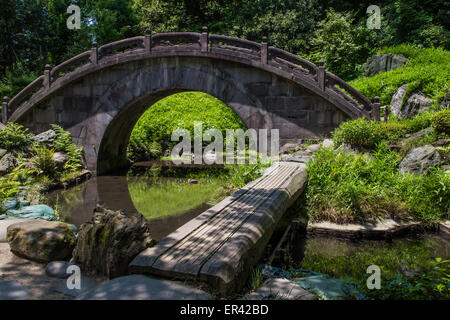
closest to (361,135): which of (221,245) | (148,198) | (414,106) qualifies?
(414,106)

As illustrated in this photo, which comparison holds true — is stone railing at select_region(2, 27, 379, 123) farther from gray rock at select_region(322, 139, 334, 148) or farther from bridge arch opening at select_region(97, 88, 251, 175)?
bridge arch opening at select_region(97, 88, 251, 175)

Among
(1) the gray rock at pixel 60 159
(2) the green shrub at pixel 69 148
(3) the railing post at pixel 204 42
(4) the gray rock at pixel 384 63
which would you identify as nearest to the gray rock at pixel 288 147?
(3) the railing post at pixel 204 42

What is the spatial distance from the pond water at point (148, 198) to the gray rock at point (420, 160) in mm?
4251

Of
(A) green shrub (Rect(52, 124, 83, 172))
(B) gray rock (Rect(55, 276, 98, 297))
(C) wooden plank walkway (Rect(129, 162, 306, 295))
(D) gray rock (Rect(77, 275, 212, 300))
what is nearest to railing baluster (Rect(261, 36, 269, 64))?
(C) wooden plank walkway (Rect(129, 162, 306, 295))

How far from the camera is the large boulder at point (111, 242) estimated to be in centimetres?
354

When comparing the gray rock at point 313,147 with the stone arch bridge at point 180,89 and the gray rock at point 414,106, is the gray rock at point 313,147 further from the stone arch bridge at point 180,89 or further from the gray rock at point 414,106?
the gray rock at point 414,106

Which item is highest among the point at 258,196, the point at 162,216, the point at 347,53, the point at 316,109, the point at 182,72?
the point at 347,53

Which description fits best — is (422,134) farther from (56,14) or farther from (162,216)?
(56,14)

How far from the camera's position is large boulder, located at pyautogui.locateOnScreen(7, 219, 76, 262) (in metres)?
4.14

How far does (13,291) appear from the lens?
3.30m

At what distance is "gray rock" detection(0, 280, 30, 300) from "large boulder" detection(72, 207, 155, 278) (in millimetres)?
626
